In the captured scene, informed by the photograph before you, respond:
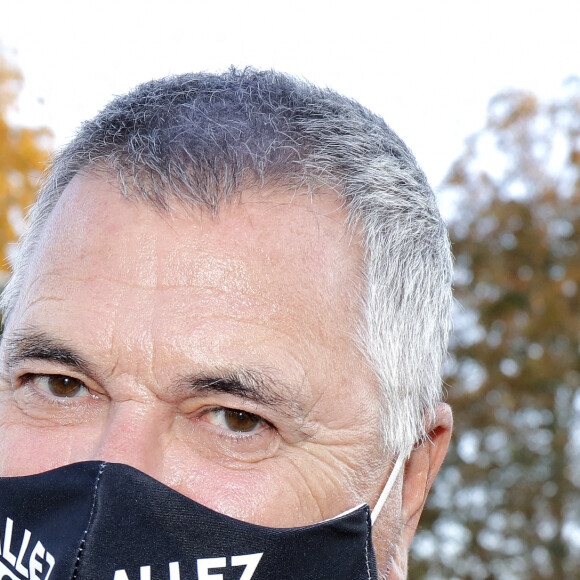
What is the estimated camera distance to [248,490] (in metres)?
2.16

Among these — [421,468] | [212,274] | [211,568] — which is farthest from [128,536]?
[421,468]

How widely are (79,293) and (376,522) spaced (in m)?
1.04

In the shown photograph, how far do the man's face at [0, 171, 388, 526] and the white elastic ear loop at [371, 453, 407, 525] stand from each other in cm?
3

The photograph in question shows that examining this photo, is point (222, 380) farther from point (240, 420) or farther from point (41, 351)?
point (41, 351)

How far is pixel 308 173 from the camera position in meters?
2.46

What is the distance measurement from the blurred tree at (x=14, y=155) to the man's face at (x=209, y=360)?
919 cm

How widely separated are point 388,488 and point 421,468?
27 centimetres

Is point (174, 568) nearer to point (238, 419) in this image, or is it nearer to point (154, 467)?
point (154, 467)

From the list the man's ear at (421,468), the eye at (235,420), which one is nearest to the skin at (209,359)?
the eye at (235,420)

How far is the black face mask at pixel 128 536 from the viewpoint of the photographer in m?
1.95

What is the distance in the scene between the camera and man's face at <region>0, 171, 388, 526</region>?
2.15 m

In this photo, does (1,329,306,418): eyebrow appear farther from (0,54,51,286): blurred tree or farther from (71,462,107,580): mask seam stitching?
(0,54,51,286): blurred tree

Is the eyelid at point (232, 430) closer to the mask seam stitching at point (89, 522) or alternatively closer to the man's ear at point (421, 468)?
the mask seam stitching at point (89, 522)

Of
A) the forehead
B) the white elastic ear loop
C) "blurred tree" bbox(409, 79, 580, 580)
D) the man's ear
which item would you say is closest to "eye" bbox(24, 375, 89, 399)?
the forehead
